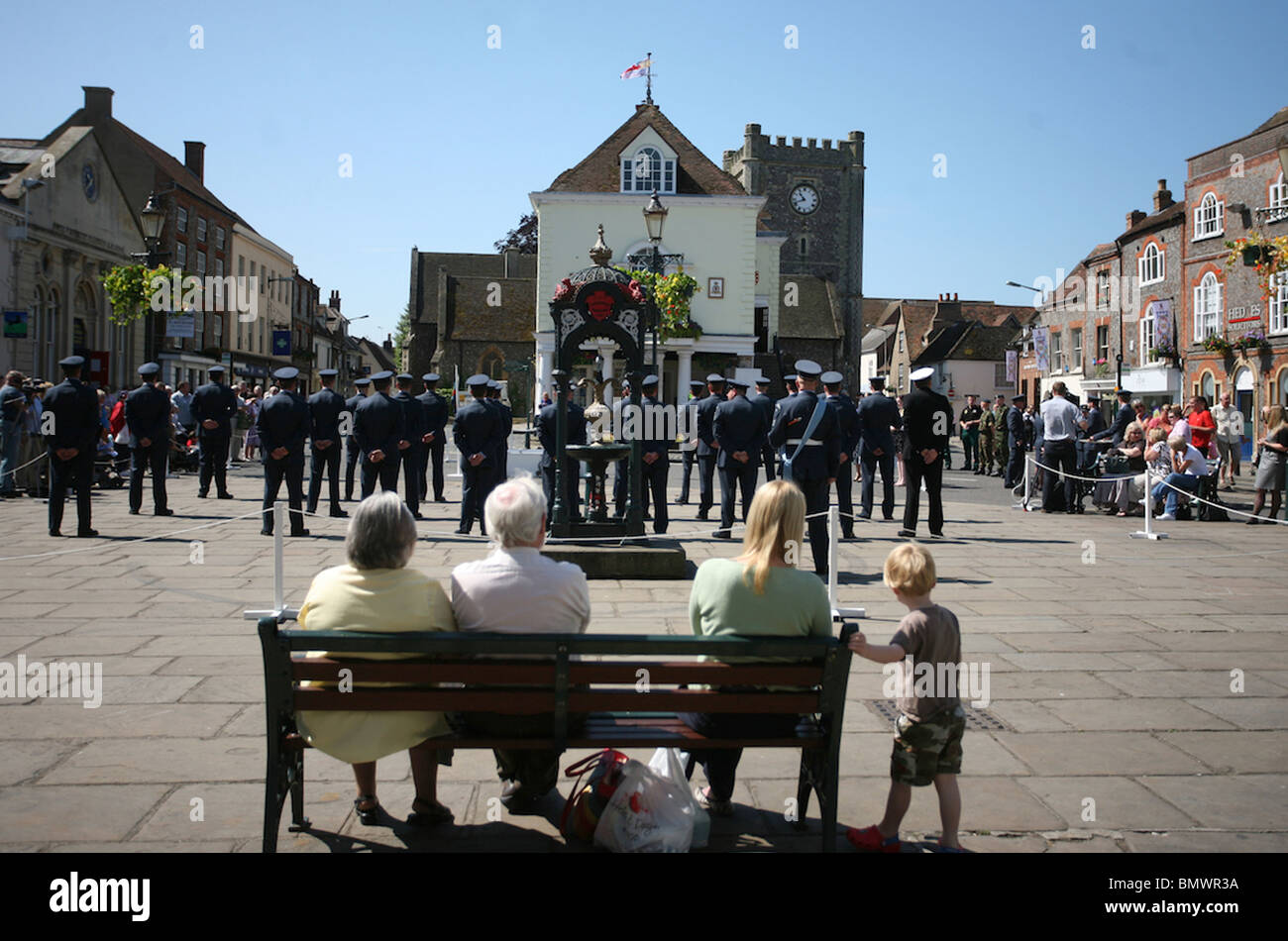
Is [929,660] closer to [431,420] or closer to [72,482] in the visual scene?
[72,482]

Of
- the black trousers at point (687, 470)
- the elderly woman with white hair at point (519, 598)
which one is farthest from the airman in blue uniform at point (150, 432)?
the elderly woman with white hair at point (519, 598)

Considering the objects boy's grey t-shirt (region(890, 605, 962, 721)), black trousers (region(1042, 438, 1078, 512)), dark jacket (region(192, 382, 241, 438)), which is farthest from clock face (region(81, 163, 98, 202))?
boy's grey t-shirt (region(890, 605, 962, 721))

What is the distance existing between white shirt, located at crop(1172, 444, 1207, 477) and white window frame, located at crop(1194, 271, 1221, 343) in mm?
24922

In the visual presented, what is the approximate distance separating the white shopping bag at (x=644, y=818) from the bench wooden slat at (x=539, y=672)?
38cm

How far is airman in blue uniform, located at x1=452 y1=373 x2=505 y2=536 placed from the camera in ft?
43.7

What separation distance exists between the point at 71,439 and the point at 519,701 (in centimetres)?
1029

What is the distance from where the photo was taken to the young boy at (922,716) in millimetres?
3955

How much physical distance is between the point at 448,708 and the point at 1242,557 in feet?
36.3

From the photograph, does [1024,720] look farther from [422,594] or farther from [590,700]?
[422,594]

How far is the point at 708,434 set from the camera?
15.3 m

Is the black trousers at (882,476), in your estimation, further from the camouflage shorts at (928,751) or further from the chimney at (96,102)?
the chimney at (96,102)

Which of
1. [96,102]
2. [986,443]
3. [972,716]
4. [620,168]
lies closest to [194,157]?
[96,102]

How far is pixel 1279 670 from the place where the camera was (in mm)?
6797

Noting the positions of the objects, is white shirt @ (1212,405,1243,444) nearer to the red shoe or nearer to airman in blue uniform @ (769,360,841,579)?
airman in blue uniform @ (769,360,841,579)
